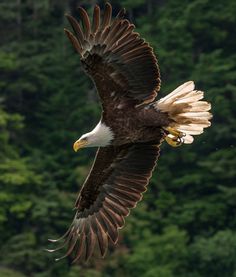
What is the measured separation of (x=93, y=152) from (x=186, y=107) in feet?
62.5

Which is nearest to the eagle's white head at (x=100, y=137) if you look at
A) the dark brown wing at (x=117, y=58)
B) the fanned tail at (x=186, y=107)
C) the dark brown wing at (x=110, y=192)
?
the dark brown wing at (x=117, y=58)

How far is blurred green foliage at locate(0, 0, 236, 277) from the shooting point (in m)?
27.8

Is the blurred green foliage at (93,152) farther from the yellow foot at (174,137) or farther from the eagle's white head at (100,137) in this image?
the eagle's white head at (100,137)

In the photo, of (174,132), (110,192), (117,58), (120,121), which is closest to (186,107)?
(174,132)

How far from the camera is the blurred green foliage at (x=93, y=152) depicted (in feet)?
91.2

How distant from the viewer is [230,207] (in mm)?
30188

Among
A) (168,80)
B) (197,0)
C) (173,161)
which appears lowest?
(173,161)

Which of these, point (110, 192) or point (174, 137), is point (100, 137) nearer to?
point (174, 137)

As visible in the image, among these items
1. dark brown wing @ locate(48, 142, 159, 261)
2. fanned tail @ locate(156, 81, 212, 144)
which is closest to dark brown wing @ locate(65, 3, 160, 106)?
fanned tail @ locate(156, 81, 212, 144)

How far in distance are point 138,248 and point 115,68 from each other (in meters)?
15.4

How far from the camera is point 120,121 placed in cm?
1279

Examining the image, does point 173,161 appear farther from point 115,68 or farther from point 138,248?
point 115,68

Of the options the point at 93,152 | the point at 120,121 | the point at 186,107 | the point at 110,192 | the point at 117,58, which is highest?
the point at 93,152

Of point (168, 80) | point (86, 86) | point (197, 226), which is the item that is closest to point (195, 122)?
point (197, 226)
